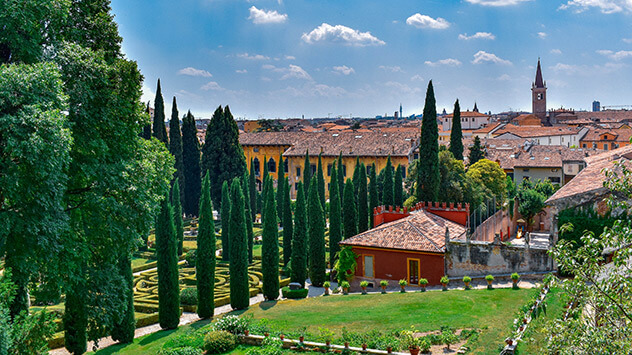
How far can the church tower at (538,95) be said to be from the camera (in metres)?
142

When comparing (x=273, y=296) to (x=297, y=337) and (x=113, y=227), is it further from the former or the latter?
(x=113, y=227)

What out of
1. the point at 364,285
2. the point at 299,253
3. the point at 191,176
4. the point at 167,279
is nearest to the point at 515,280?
the point at 364,285

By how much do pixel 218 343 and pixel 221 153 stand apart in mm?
34014

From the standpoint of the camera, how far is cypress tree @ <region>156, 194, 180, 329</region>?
23.4 meters

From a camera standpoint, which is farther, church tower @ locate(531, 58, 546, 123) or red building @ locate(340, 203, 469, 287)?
church tower @ locate(531, 58, 546, 123)

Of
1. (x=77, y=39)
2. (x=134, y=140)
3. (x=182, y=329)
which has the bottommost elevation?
(x=182, y=329)

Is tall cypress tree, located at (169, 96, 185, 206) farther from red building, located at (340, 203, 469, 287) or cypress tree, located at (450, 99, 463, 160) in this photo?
red building, located at (340, 203, 469, 287)

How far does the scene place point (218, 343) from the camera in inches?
751

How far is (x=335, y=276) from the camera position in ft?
105

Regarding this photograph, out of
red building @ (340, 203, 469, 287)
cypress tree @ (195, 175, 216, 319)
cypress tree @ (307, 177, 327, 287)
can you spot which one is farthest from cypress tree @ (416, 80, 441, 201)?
cypress tree @ (195, 175, 216, 319)

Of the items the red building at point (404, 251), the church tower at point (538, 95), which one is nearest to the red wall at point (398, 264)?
the red building at point (404, 251)

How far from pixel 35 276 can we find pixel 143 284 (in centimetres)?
1871

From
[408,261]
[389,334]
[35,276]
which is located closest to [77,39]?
[35,276]

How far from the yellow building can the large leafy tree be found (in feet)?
31.0
